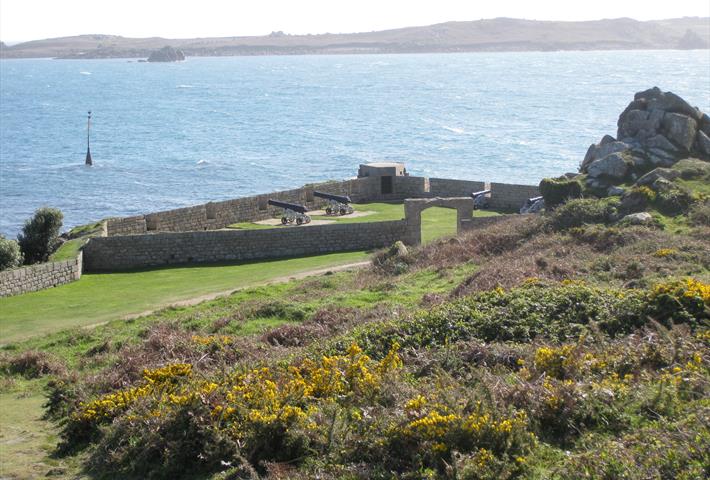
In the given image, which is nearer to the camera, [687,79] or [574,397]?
[574,397]

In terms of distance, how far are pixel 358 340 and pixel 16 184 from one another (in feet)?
207

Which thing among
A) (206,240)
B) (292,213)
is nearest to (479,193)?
(292,213)

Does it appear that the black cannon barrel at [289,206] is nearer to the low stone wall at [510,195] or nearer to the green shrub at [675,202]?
the low stone wall at [510,195]

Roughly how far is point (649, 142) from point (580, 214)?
7628 mm

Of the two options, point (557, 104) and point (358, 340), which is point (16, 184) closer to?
point (358, 340)

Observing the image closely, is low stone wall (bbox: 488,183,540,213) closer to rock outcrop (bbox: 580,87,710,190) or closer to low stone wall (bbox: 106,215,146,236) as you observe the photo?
rock outcrop (bbox: 580,87,710,190)

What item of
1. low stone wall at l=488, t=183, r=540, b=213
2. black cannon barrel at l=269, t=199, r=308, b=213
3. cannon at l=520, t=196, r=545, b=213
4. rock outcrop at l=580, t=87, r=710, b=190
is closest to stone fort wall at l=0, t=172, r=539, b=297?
black cannon barrel at l=269, t=199, r=308, b=213

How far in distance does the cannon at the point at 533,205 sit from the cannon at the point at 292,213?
28.2ft

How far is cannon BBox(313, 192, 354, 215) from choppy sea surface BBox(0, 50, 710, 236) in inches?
826

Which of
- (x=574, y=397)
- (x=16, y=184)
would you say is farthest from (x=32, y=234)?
(x=16, y=184)

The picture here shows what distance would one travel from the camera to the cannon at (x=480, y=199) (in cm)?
4069

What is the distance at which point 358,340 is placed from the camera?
48.2 feet

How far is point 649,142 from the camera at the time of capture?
31781mm

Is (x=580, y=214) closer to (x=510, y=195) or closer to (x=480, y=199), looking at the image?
(x=510, y=195)
